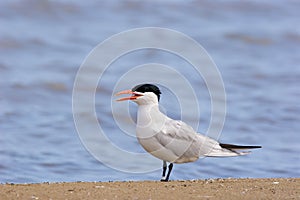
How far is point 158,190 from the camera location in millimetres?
6508

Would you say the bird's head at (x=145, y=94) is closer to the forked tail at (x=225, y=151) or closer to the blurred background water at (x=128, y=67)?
the forked tail at (x=225, y=151)

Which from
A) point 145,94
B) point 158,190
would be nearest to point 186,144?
point 145,94

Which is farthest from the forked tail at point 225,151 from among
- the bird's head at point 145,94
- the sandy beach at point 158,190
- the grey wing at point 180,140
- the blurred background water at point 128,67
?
the blurred background water at point 128,67

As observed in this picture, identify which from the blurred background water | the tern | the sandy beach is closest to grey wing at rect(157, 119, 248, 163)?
the tern

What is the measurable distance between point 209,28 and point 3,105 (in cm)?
578

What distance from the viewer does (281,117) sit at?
1146 cm

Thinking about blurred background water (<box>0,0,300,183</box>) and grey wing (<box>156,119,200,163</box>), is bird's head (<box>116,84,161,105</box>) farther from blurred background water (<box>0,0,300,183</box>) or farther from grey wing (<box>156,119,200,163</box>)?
blurred background water (<box>0,0,300,183</box>)

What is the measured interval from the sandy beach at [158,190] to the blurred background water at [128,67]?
1.88 meters

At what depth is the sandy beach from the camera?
20.5ft

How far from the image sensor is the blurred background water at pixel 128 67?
9.23 metres

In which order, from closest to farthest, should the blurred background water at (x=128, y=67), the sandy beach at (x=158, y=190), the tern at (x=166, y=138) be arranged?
the sandy beach at (x=158, y=190) < the tern at (x=166, y=138) < the blurred background water at (x=128, y=67)

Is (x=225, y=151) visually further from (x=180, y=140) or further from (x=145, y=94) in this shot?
(x=145, y=94)

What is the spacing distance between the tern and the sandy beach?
0.41 meters

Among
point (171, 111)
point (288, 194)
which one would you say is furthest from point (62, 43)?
point (288, 194)
